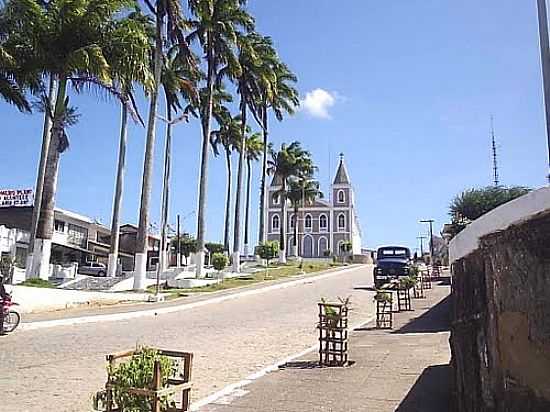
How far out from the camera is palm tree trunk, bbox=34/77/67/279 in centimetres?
2566

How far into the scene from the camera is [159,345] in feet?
46.8

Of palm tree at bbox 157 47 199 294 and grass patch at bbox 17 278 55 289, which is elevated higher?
palm tree at bbox 157 47 199 294

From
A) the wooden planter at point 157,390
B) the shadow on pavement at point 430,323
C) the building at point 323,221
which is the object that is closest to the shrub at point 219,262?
the shadow on pavement at point 430,323

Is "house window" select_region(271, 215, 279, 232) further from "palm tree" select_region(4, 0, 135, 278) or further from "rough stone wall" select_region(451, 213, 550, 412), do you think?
"rough stone wall" select_region(451, 213, 550, 412)

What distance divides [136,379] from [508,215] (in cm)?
363

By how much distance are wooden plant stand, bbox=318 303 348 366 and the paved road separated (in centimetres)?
132

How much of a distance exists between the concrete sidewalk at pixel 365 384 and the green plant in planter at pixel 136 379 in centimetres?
236

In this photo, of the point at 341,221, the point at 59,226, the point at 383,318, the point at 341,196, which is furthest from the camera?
the point at 341,196

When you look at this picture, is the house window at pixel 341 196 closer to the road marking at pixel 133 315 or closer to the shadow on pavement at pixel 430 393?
the road marking at pixel 133 315

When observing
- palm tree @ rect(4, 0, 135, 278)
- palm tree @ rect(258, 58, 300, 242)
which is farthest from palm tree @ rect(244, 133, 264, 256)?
palm tree @ rect(4, 0, 135, 278)

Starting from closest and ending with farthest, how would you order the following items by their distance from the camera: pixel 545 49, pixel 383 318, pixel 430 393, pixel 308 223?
pixel 545 49 → pixel 430 393 → pixel 383 318 → pixel 308 223

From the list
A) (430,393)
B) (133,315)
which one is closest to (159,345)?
(133,315)

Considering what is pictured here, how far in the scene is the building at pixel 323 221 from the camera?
3649 inches

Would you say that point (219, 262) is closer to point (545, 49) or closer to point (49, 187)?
point (49, 187)
